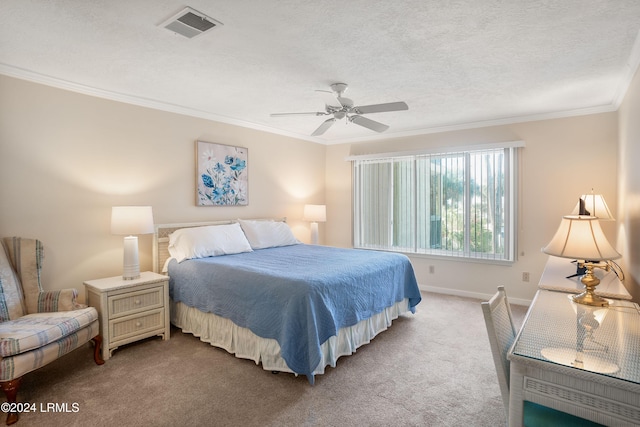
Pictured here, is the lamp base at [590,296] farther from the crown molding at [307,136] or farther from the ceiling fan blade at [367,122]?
the ceiling fan blade at [367,122]

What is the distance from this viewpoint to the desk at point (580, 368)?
45.9 inches

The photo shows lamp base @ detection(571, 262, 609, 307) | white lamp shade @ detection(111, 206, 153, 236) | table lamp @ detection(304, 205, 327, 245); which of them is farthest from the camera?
table lamp @ detection(304, 205, 327, 245)

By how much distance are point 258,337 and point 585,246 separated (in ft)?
7.60

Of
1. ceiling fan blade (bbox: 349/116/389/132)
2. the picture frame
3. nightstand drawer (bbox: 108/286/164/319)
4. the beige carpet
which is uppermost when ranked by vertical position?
ceiling fan blade (bbox: 349/116/389/132)

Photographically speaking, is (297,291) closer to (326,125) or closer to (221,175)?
(326,125)

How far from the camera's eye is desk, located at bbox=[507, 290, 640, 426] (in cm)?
117

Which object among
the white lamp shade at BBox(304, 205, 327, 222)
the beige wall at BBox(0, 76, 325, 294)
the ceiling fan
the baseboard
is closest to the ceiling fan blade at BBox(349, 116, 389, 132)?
the ceiling fan

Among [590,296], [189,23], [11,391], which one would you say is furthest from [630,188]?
[11,391]

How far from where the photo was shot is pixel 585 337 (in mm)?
1481

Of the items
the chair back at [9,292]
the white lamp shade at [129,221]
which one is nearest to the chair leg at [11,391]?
the chair back at [9,292]

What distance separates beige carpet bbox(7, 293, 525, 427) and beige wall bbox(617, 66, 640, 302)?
1.36 m

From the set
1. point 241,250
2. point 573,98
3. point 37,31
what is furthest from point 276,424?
point 573,98

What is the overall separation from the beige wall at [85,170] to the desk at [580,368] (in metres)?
3.67

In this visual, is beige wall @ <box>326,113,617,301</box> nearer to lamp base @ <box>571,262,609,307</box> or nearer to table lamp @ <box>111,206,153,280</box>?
lamp base @ <box>571,262,609,307</box>
